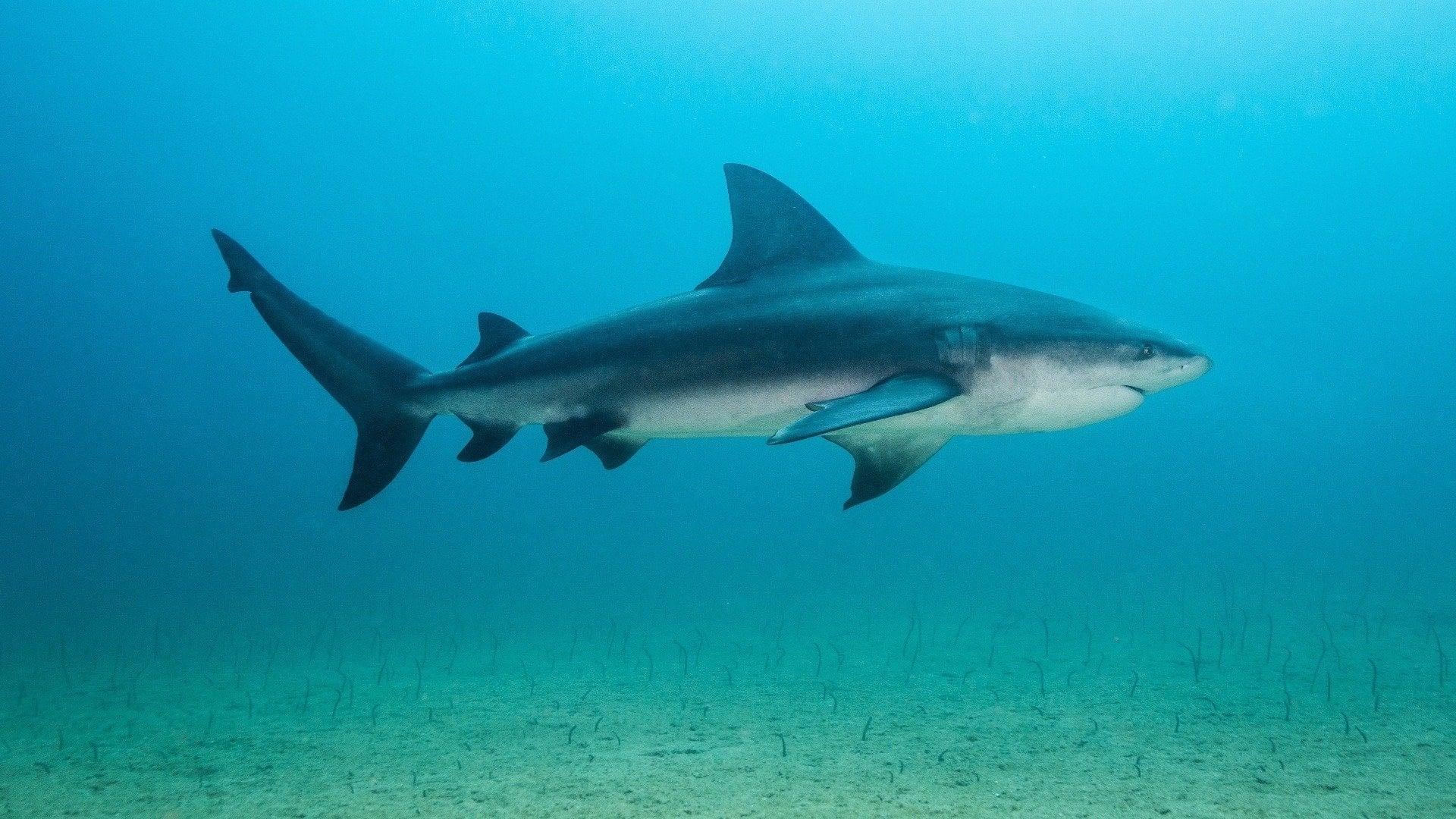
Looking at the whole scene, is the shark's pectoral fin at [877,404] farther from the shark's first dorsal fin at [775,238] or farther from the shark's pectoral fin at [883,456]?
the shark's first dorsal fin at [775,238]

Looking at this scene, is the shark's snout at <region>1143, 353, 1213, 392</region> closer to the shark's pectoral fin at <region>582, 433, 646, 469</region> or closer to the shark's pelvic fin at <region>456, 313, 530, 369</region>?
the shark's pectoral fin at <region>582, 433, 646, 469</region>

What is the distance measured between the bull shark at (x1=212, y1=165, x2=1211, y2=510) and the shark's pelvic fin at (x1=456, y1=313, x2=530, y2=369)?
0.04 feet

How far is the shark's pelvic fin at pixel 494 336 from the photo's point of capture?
5.75m

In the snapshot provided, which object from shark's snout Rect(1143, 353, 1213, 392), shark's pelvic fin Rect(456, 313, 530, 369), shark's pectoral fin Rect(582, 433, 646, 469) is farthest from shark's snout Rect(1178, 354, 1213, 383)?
shark's pelvic fin Rect(456, 313, 530, 369)

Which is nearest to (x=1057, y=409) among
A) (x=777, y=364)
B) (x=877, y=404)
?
(x=877, y=404)

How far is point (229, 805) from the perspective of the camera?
4391 mm

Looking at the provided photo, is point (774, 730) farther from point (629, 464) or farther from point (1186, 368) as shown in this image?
point (629, 464)

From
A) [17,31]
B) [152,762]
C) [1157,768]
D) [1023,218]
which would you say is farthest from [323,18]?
[1023,218]

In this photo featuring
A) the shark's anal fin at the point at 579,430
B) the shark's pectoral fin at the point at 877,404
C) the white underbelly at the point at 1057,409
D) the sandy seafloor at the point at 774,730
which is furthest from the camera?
the shark's anal fin at the point at 579,430

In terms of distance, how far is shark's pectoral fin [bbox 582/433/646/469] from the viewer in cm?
548

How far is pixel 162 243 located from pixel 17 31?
25397 millimetres

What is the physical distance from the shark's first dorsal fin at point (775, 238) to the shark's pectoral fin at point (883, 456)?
1356mm

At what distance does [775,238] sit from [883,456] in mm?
1817

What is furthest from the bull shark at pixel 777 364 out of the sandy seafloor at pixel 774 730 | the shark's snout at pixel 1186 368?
Answer: the sandy seafloor at pixel 774 730
